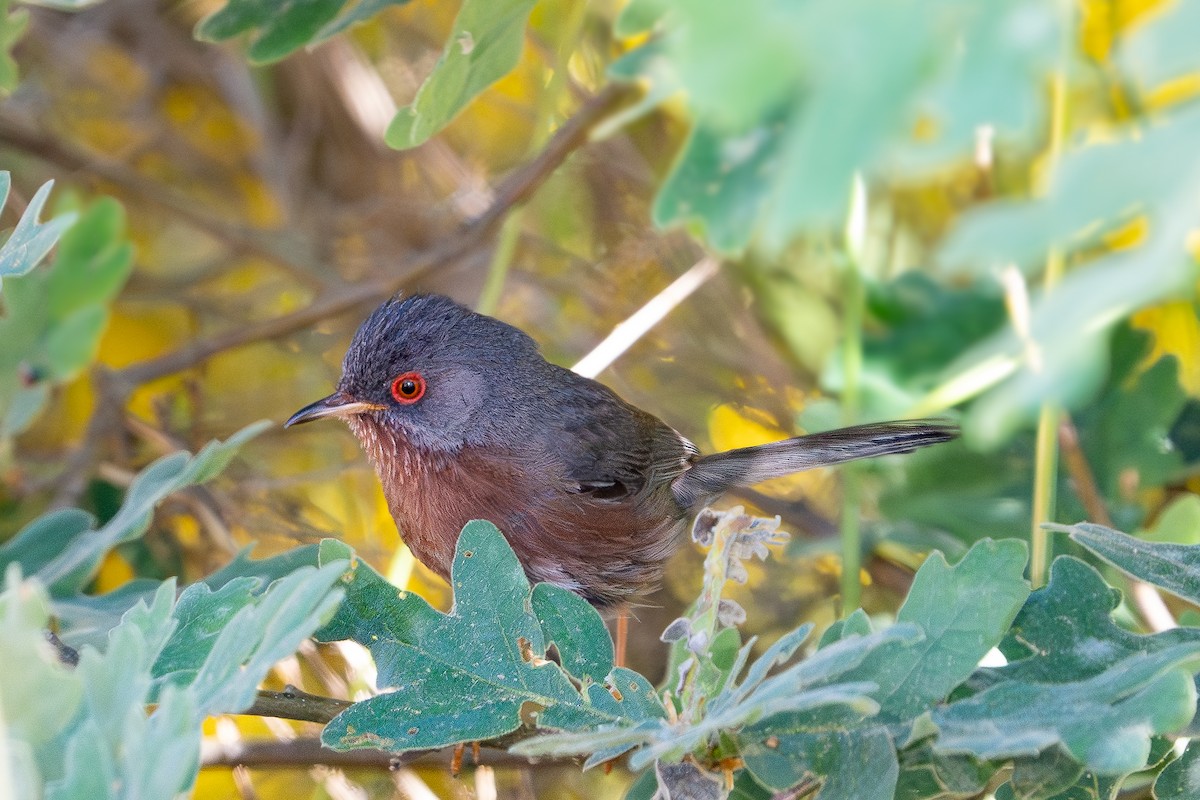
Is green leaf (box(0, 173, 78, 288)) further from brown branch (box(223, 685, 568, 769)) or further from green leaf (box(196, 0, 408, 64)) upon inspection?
brown branch (box(223, 685, 568, 769))

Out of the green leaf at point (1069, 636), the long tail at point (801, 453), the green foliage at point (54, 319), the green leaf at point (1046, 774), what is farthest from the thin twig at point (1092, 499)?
the green foliage at point (54, 319)

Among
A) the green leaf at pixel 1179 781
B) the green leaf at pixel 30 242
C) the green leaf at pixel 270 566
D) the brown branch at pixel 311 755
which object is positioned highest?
the green leaf at pixel 30 242

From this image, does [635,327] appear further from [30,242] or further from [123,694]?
[123,694]

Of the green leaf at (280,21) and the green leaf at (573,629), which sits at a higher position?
the green leaf at (280,21)

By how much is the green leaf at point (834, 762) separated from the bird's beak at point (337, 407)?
2057 millimetres

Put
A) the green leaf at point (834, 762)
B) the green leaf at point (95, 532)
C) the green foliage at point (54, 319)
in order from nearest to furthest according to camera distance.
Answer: the green leaf at point (834, 762)
the green leaf at point (95, 532)
the green foliage at point (54, 319)

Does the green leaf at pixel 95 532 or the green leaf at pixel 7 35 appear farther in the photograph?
the green leaf at pixel 7 35

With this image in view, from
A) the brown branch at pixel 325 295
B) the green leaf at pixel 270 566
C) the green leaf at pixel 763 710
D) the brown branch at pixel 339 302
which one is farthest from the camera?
the brown branch at pixel 339 302

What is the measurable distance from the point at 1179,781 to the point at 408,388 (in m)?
2.42

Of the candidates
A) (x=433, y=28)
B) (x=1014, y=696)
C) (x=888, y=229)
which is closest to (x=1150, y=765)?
(x=1014, y=696)

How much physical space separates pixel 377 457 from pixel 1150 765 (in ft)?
7.91

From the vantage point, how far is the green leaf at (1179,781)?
1838 mm

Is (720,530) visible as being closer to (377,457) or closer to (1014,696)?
(1014,696)

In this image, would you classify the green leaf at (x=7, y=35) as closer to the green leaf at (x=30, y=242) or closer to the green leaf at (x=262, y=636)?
the green leaf at (x=30, y=242)
